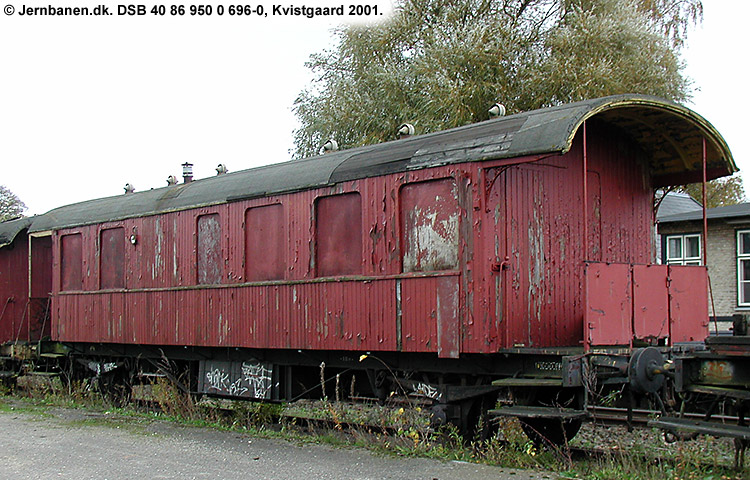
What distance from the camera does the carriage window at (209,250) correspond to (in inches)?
491

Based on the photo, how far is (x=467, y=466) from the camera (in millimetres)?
8141

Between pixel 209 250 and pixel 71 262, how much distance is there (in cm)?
427

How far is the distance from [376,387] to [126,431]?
3.37 m

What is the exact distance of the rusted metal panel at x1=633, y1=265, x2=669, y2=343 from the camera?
8883 mm

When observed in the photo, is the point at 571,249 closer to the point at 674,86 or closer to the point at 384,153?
the point at 384,153

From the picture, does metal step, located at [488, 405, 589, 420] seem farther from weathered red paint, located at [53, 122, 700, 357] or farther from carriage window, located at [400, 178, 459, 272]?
carriage window, located at [400, 178, 459, 272]

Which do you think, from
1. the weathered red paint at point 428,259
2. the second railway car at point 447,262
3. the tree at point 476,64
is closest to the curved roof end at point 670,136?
the second railway car at point 447,262

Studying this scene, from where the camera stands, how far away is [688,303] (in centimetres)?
957

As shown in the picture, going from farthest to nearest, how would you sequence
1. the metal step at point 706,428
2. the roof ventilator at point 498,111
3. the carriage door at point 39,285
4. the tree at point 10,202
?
the tree at point 10,202 < the carriage door at point 39,285 < the roof ventilator at point 498,111 < the metal step at point 706,428

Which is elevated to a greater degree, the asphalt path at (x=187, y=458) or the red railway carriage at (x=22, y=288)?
the red railway carriage at (x=22, y=288)

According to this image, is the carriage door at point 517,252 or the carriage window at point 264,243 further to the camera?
the carriage window at point 264,243

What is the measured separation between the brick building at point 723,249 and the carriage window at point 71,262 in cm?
1366

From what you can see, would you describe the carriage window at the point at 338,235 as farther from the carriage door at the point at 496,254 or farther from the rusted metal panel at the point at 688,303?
the rusted metal panel at the point at 688,303

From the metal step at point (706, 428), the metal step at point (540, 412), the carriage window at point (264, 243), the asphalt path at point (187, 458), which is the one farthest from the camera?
the carriage window at point (264, 243)
